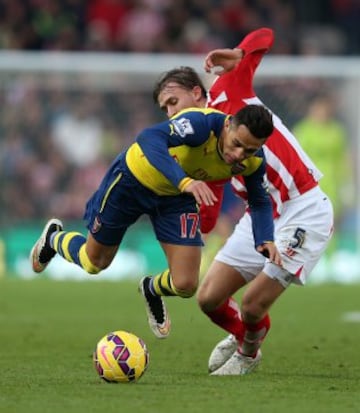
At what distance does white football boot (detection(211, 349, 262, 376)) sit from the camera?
8.97m

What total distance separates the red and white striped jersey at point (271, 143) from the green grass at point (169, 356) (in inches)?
49.5

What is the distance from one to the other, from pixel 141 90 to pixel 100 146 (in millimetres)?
1226

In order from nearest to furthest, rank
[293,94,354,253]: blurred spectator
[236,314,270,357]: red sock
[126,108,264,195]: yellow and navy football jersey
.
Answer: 1. [126,108,264,195]: yellow and navy football jersey
2. [236,314,270,357]: red sock
3. [293,94,354,253]: blurred spectator

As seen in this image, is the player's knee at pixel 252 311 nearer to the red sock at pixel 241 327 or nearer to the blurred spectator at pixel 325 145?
the red sock at pixel 241 327

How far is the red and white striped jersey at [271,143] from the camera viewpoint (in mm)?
9047

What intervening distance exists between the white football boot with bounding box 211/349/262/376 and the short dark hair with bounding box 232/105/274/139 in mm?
1822

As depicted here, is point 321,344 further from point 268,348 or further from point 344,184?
point 344,184

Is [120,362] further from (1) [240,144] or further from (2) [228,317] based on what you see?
(2) [228,317]

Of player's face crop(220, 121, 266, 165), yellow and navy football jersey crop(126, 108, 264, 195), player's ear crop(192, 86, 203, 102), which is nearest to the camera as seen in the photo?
player's face crop(220, 121, 266, 165)

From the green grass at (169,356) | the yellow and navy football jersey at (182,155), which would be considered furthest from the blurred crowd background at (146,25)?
the yellow and navy football jersey at (182,155)

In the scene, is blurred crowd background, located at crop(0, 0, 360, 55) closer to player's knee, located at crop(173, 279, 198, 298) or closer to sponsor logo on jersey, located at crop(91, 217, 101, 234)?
sponsor logo on jersey, located at crop(91, 217, 101, 234)

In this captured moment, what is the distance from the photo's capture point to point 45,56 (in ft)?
64.7

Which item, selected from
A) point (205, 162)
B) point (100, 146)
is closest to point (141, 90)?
point (100, 146)

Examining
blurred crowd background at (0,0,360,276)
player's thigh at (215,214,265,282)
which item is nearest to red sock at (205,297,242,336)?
player's thigh at (215,214,265,282)
